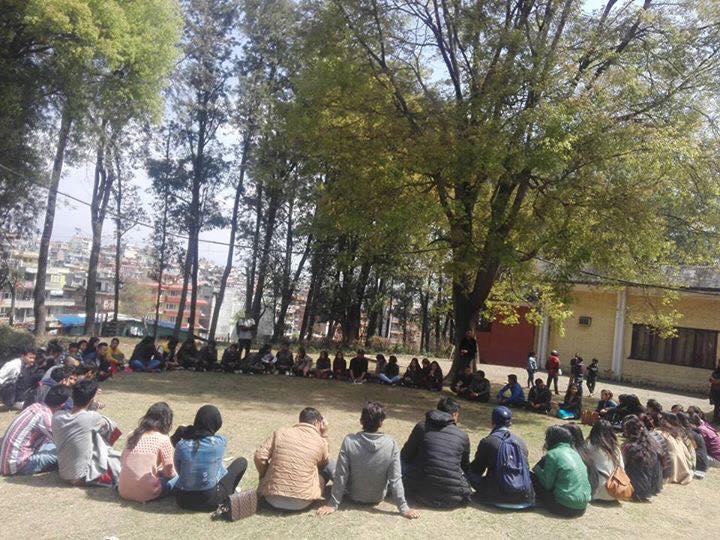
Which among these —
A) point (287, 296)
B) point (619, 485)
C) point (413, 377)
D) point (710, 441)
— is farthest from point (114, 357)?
point (287, 296)

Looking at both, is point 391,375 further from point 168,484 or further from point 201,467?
point 201,467

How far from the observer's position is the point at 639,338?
21703mm

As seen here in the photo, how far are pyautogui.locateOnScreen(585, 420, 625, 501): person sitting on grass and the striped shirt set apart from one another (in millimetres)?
5625

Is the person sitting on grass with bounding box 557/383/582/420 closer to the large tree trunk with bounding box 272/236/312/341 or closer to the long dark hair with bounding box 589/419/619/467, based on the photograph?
the long dark hair with bounding box 589/419/619/467

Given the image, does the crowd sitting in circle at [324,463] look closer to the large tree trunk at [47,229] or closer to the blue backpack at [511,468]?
the blue backpack at [511,468]

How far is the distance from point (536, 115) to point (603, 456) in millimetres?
6835

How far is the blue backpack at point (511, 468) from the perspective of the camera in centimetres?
578

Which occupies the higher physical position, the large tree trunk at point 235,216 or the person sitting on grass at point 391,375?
the large tree trunk at point 235,216

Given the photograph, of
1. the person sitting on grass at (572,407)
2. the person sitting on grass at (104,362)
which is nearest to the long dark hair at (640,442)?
the person sitting on grass at (572,407)

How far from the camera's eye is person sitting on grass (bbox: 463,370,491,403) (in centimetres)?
1352

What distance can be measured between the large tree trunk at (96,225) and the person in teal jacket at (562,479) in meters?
24.2

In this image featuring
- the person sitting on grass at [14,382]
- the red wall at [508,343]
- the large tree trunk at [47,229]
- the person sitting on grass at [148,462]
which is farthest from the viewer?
the red wall at [508,343]

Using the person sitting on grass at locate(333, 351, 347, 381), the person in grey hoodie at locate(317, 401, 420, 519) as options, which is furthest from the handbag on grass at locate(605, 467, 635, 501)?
the person sitting on grass at locate(333, 351, 347, 381)

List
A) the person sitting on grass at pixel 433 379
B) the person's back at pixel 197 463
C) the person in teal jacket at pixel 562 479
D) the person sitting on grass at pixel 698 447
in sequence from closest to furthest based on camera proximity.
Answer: the person's back at pixel 197 463
the person in teal jacket at pixel 562 479
the person sitting on grass at pixel 698 447
the person sitting on grass at pixel 433 379
